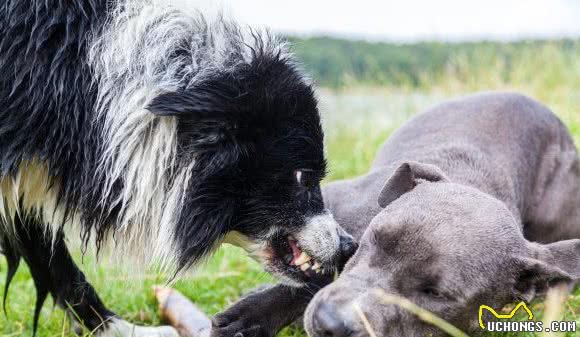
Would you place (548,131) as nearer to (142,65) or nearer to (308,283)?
(308,283)

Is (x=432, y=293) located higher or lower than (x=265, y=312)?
higher

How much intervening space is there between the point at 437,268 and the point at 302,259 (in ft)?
2.52

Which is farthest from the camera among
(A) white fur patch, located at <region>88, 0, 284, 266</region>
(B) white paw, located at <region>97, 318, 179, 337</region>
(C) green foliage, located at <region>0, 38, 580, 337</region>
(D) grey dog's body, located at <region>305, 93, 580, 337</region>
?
(C) green foliage, located at <region>0, 38, 580, 337</region>

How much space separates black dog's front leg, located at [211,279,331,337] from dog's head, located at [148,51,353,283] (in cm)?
8

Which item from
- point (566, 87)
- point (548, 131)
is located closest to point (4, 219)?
point (548, 131)

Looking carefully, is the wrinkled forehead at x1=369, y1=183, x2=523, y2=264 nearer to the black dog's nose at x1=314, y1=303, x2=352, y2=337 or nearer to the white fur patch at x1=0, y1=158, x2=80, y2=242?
the black dog's nose at x1=314, y1=303, x2=352, y2=337

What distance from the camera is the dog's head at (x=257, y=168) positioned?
3133 millimetres

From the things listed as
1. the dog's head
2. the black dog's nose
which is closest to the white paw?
the dog's head

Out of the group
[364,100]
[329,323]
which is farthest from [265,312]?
[364,100]

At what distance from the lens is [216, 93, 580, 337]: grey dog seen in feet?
9.86

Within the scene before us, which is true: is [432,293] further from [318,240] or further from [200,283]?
[200,283]

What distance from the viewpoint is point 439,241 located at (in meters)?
3.02

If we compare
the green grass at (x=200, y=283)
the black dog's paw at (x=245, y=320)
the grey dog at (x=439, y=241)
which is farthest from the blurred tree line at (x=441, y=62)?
the black dog's paw at (x=245, y=320)

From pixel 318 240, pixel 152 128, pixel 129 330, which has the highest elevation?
pixel 152 128
